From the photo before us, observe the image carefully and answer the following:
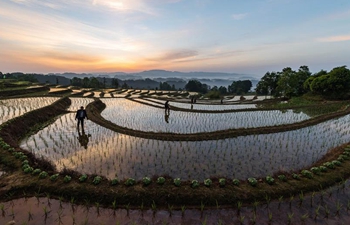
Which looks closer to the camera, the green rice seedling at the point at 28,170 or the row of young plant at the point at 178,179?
the row of young plant at the point at 178,179

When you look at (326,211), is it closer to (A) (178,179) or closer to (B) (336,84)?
(A) (178,179)

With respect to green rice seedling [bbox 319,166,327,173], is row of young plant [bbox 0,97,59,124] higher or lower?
higher

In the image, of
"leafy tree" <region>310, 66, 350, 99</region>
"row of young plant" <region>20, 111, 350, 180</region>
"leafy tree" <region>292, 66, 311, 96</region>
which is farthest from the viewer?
"leafy tree" <region>292, 66, 311, 96</region>

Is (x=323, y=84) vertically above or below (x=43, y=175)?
above

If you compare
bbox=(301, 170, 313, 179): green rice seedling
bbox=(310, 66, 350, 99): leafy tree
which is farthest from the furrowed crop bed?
bbox=(310, 66, 350, 99): leafy tree

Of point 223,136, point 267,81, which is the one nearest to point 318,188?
point 223,136

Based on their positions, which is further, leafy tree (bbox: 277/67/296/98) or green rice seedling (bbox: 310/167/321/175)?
leafy tree (bbox: 277/67/296/98)

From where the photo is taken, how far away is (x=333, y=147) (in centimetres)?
990

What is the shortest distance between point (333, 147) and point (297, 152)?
2.43 m

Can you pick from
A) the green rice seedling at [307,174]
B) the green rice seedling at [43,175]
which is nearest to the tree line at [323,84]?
the green rice seedling at [307,174]

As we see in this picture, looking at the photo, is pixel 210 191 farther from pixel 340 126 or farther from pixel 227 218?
pixel 340 126

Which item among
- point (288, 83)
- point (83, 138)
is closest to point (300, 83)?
point (288, 83)

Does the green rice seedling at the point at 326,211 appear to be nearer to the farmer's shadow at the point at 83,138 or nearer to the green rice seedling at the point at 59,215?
the green rice seedling at the point at 59,215

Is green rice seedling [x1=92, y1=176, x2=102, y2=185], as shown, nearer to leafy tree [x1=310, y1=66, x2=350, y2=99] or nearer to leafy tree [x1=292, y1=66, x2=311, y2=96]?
leafy tree [x1=310, y1=66, x2=350, y2=99]
